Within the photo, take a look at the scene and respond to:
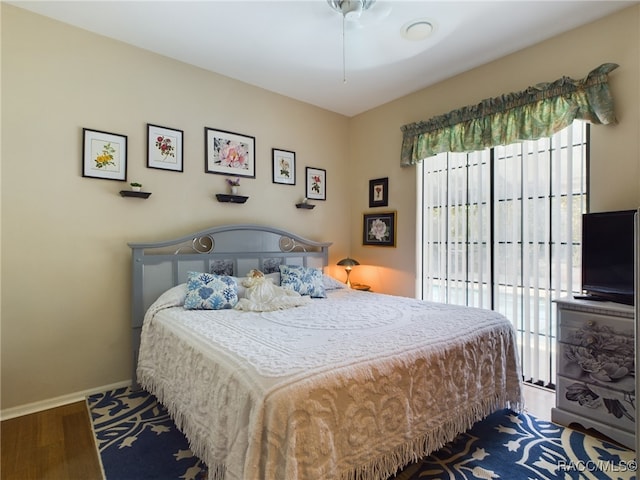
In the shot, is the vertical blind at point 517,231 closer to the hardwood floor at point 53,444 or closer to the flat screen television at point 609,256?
the flat screen television at point 609,256

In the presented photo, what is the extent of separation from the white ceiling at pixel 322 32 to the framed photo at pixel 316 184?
40.4 inches

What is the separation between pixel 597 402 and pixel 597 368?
0.21 m

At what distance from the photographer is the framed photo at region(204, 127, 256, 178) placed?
10.2 ft

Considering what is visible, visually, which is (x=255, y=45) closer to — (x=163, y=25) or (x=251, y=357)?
(x=163, y=25)

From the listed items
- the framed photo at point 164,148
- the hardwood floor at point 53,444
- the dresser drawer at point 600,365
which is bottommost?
the hardwood floor at point 53,444

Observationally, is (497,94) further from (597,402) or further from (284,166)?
(597,402)

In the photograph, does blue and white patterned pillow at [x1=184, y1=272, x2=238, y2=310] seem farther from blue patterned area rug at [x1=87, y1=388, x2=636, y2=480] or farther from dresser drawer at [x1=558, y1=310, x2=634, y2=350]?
dresser drawer at [x1=558, y1=310, x2=634, y2=350]

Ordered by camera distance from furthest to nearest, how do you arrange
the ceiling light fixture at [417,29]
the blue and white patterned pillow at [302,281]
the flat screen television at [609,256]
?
the blue and white patterned pillow at [302,281], the ceiling light fixture at [417,29], the flat screen television at [609,256]

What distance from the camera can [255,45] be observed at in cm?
271

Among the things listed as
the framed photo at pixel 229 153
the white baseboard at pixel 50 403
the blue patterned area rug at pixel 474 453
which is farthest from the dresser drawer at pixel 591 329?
the white baseboard at pixel 50 403

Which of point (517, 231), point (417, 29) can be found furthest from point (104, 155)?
point (517, 231)

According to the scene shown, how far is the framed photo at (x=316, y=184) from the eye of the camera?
3.89 m

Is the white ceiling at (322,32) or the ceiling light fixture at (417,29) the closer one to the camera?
the white ceiling at (322,32)

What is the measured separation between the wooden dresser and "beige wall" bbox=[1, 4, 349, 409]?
9.71ft
